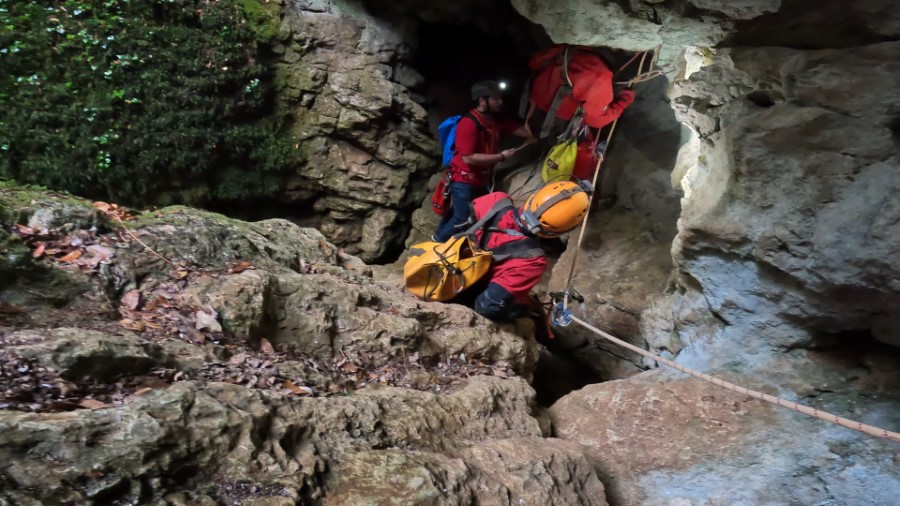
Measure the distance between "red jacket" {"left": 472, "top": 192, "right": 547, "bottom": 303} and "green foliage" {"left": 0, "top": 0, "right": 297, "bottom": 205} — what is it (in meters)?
4.32

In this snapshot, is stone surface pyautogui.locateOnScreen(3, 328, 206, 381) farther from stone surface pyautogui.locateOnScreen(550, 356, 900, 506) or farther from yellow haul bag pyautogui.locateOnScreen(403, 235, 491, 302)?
stone surface pyautogui.locateOnScreen(550, 356, 900, 506)

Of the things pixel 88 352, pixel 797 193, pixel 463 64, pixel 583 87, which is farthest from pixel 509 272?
pixel 463 64

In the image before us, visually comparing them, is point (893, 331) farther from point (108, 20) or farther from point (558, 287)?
point (108, 20)

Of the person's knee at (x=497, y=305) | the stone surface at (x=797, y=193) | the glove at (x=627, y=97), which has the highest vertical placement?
the glove at (x=627, y=97)

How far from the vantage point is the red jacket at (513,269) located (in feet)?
16.4

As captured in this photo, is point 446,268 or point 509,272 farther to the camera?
point 446,268

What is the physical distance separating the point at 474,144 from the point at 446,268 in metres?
2.32

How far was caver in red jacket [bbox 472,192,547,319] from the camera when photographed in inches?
198

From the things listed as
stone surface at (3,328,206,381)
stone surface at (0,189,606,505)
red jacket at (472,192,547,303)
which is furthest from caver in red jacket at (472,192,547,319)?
stone surface at (3,328,206,381)

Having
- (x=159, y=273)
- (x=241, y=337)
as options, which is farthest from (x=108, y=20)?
(x=241, y=337)

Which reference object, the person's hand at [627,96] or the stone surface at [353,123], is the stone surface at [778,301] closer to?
the person's hand at [627,96]

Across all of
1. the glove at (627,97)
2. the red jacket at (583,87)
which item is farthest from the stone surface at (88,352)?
the glove at (627,97)

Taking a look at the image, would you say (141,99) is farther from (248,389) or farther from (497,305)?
(248,389)

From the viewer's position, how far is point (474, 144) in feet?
22.3
